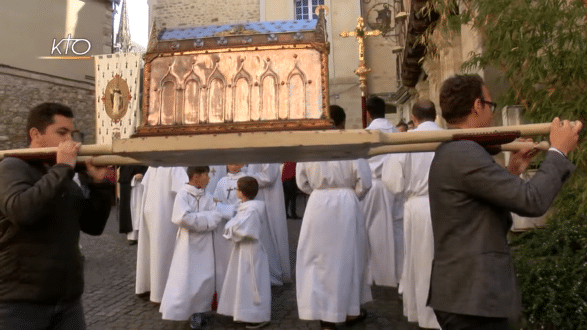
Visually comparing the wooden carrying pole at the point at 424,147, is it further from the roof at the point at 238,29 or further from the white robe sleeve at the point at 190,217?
the white robe sleeve at the point at 190,217

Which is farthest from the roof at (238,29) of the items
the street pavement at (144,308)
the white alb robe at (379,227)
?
the white alb robe at (379,227)

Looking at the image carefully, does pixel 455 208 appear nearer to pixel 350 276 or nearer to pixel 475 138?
pixel 475 138

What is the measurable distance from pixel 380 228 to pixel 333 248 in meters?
1.86

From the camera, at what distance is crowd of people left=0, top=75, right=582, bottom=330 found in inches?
83.3

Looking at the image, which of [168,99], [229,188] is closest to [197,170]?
[229,188]

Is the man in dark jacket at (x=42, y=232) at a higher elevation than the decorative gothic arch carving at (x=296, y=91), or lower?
lower

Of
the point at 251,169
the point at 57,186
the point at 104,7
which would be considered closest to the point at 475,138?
the point at 57,186

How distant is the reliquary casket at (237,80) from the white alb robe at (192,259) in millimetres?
2305

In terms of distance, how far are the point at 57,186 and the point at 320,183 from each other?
2941 millimetres

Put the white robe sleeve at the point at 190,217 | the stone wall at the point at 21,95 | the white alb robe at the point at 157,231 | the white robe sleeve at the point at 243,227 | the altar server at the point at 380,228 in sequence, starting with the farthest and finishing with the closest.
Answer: the stone wall at the point at 21,95 → the altar server at the point at 380,228 → the white alb robe at the point at 157,231 → the white robe sleeve at the point at 243,227 → the white robe sleeve at the point at 190,217

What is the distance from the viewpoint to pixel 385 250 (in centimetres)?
629

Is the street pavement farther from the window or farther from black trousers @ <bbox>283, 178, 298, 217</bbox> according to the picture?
the window

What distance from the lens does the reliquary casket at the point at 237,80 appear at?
2.46 meters

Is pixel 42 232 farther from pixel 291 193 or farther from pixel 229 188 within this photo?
pixel 291 193
